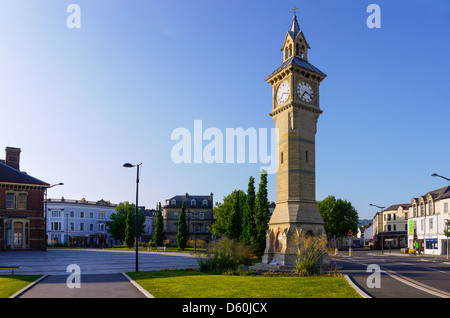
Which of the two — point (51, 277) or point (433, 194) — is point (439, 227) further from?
point (51, 277)

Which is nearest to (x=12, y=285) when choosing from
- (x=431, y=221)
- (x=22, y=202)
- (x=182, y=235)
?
(x=22, y=202)

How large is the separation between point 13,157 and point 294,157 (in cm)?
4490

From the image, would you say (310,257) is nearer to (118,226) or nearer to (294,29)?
(294,29)

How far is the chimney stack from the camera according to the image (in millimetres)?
56784

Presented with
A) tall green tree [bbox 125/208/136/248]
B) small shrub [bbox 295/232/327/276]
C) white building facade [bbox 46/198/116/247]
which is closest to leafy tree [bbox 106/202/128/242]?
white building facade [bbox 46/198/116/247]

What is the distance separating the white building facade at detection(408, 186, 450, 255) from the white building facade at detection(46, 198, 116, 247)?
211 feet

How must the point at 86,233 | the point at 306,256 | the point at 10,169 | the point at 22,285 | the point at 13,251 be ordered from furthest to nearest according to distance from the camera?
the point at 86,233 < the point at 10,169 < the point at 13,251 < the point at 306,256 < the point at 22,285

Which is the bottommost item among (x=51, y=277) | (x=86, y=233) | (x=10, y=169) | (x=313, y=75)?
(x=86, y=233)

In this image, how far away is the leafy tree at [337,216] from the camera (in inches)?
3231

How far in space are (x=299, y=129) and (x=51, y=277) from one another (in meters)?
20.0

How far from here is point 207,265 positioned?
24.8 m

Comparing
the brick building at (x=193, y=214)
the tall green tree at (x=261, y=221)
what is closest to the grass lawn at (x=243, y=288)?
the tall green tree at (x=261, y=221)

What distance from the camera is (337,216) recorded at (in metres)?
83.1

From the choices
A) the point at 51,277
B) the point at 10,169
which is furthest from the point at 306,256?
the point at 10,169
